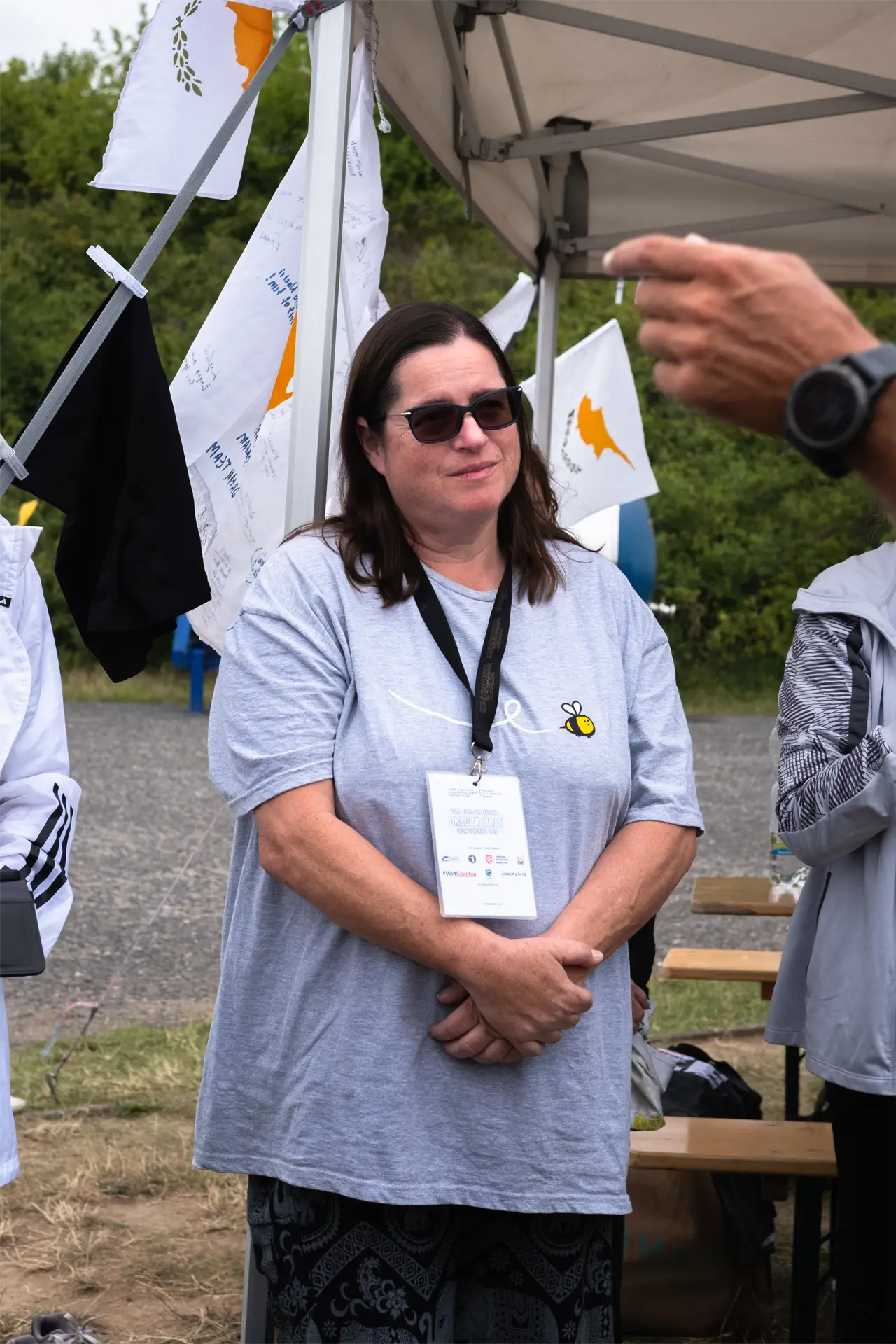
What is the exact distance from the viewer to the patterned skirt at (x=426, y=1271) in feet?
5.99

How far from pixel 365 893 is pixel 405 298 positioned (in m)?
20.6

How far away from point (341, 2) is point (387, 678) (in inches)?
50.5

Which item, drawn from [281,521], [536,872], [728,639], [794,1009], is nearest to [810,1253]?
[794,1009]

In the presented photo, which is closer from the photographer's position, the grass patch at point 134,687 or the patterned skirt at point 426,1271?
the patterned skirt at point 426,1271

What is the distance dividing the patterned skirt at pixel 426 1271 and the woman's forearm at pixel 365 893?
34 centimetres

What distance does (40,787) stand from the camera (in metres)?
1.95

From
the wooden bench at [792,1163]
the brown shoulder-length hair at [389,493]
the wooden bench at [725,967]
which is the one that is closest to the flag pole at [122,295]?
the brown shoulder-length hair at [389,493]

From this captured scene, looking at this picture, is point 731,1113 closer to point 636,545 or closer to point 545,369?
point 545,369

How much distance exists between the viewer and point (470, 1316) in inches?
75.3

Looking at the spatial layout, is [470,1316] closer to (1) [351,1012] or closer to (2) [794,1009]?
(1) [351,1012]

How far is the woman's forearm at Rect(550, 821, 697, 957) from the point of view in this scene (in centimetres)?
187

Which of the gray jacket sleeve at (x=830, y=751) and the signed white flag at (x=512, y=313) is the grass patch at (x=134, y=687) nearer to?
the signed white flag at (x=512, y=313)

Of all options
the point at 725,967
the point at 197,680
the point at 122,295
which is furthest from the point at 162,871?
the point at 197,680

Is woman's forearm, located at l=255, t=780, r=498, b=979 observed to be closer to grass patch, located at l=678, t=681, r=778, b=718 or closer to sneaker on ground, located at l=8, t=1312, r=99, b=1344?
sneaker on ground, located at l=8, t=1312, r=99, b=1344
